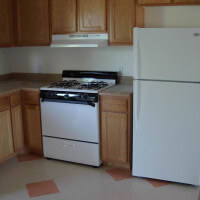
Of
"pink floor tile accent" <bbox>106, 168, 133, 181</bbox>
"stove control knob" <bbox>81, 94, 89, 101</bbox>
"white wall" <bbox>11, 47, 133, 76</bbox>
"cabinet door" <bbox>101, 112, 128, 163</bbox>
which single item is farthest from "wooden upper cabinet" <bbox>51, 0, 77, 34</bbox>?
"pink floor tile accent" <bbox>106, 168, 133, 181</bbox>

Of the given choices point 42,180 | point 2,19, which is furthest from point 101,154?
point 2,19

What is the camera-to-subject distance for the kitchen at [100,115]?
3.12 meters

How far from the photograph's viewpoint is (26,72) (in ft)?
14.9

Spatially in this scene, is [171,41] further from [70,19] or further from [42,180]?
[42,180]

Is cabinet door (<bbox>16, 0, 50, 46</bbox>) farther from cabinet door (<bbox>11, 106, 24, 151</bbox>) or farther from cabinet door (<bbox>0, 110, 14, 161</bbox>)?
cabinet door (<bbox>0, 110, 14, 161</bbox>)

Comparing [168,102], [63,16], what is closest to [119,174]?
[168,102]

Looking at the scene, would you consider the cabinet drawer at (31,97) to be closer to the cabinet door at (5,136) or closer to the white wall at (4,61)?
the cabinet door at (5,136)

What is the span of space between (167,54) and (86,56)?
1.43m

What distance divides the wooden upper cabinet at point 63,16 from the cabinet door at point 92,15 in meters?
0.09

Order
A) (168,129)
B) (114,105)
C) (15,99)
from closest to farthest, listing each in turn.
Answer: (168,129), (114,105), (15,99)

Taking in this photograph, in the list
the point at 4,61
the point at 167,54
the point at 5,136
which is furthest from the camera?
the point at 4,61

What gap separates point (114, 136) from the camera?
3479 millimetres

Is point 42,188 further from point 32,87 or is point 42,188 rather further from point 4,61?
Result: point 4,61

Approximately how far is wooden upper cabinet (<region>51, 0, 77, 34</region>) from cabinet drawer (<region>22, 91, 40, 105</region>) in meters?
0.80
